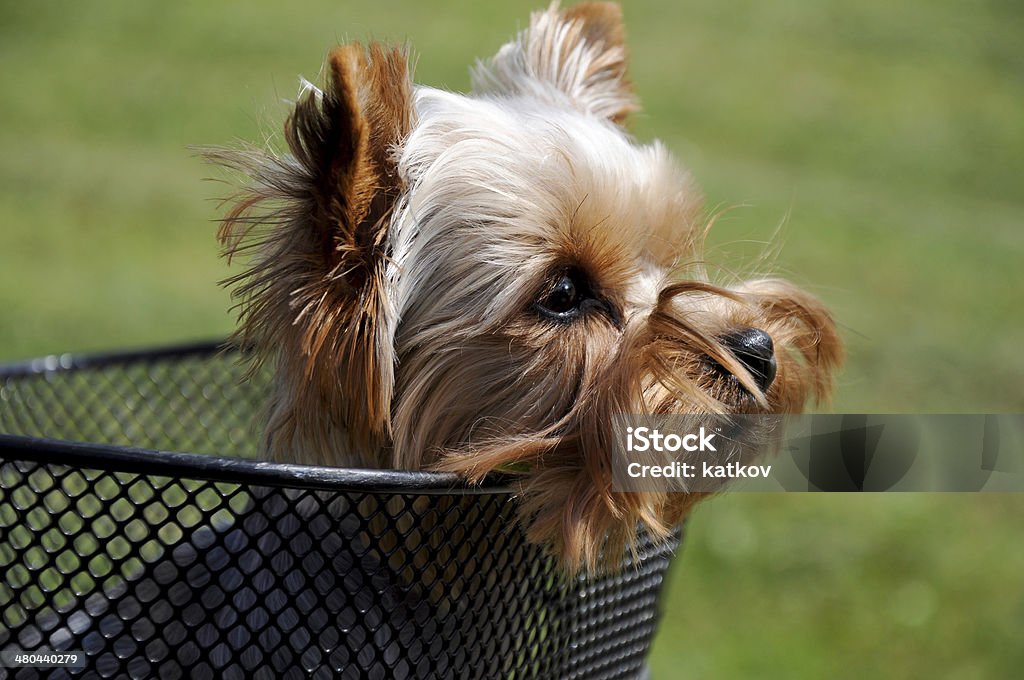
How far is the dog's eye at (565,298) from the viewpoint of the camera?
8.06 feet

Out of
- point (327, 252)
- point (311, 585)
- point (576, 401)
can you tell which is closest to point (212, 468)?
point (311, 585)

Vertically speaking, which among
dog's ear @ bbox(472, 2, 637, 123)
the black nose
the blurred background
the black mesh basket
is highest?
dog's ear @ bbox(472, 2, 637, 123)

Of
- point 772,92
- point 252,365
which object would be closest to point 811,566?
point 252,365

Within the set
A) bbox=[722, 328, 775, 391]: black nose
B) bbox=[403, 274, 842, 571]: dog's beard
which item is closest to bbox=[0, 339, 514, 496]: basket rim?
bbox=[403, 274, 842, 571]: dog's beard

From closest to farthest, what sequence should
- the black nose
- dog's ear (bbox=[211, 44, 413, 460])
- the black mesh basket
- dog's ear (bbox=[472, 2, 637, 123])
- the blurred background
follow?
1. the black mesh basket
2. dog's ear (bbox=[211, 44, 413, 460])
3. the black nose
4. dog's ear (bbox=[472, 2, 637, 123])
5. the blurred background

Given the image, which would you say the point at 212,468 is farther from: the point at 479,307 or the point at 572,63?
the point at 572,63

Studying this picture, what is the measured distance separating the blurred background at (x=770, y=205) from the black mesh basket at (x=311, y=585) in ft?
2.80

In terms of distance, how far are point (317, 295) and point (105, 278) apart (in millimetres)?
5442

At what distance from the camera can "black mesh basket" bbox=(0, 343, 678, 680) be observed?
71.1 inches

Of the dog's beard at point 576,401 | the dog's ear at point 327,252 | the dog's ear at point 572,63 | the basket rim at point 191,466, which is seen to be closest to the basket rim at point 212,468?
the basket rim at point 191,466

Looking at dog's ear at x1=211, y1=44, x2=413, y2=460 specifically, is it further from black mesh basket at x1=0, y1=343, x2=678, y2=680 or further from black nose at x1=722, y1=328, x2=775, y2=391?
black nose at x1=722, y1=328, x2=775, y2=391

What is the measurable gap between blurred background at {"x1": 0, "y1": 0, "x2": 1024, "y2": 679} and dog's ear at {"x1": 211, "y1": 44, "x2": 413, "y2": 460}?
17 cm

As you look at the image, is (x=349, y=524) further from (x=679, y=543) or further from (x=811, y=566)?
(x=811, y=566)

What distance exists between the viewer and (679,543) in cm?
251
